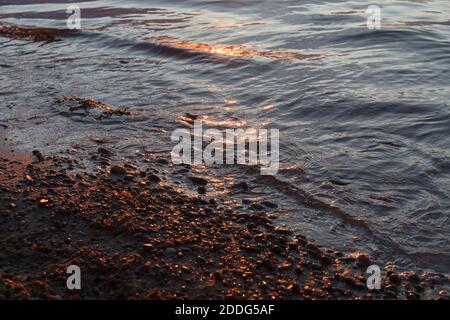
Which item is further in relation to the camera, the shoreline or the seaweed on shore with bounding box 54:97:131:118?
the seaweed on shore with bounding box 54:97:131:118

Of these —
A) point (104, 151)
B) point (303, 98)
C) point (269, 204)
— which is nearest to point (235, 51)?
point (303, 98)

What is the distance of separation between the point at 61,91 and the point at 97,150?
2.84 m

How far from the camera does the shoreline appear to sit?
3469 millimetres

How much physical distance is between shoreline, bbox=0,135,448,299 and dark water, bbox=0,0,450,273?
39cm

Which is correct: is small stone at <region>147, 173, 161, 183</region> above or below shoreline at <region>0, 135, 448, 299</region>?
above

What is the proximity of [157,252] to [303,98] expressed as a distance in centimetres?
468

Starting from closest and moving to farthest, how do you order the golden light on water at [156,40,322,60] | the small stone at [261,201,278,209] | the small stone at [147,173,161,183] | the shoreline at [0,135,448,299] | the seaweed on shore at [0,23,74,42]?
the shoreline at [0,135,448,299], the small stone at [261,201,278,209], the small stone at [147,173,161,183], the golden light on water at [156,40,322,60], the seaweed on shore at [0,23,74,42]

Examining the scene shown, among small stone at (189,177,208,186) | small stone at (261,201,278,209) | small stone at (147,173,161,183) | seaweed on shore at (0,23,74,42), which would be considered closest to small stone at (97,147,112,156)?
small stone at (147,173,161,183)

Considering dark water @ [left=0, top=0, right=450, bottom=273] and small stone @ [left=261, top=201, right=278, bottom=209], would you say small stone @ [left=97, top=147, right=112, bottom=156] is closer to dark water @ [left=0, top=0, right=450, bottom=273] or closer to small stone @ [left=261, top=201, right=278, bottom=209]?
dark water @ [left=0, top=0, right=450, bottom=273]

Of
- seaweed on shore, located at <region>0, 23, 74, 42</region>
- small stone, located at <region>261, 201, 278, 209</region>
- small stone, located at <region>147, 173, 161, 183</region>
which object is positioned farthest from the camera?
seaweed on shore, located at <region>0, 23, 74, 42</region>

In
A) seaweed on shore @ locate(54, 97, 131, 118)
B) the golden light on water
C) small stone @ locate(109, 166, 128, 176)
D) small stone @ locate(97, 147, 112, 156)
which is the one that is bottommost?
small stone @ locate(109, 166, 128, 176)

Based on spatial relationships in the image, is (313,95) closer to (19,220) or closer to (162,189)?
(162,189)

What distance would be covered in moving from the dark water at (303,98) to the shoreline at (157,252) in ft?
1.28
